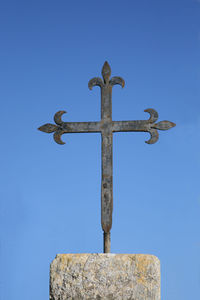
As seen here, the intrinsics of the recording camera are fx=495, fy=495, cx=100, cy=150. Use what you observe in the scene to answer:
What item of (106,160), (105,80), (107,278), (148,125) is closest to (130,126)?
(148,125)

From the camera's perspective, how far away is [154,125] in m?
4.50

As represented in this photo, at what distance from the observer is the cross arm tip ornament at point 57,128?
4605 mm

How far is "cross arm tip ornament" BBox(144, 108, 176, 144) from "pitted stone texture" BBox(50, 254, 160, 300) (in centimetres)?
107

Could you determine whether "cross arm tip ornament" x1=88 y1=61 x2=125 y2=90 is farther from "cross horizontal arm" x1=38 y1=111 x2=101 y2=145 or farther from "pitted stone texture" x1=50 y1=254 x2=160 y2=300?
"pitted stone texture" x1=50 y1=254 x2=160 y2=300

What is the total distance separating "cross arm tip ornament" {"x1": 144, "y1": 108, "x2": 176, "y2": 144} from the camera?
4473 millimetres

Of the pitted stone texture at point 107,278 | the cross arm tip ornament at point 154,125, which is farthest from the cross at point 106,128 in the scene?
the pitted stone texture at point 107,278

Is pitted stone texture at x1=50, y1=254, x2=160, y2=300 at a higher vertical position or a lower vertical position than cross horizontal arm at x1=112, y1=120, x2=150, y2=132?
lower

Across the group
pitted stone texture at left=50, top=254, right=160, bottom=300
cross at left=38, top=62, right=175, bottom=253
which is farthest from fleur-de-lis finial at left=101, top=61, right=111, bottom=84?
pitted stone texture at left=50, top=254, right=160, bottom=300

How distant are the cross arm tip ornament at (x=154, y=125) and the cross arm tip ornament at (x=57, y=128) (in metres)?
0.79

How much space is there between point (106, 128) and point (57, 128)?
469 millimetres

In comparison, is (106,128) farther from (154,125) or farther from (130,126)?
(154,125)

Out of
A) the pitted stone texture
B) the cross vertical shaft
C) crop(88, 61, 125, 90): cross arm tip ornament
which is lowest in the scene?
the pitted stone texture

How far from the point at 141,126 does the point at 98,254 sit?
1.24 meters

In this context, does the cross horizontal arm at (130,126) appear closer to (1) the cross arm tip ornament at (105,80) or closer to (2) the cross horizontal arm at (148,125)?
(2) the cross horizontal arm at (148,125)
